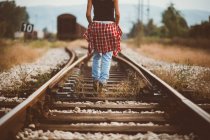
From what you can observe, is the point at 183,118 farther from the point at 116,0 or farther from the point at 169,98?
the point at 116,0

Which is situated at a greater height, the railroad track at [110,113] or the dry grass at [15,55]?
the railroad track at [110,113]

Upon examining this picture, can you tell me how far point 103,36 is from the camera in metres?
5.70

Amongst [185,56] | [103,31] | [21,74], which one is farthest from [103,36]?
[185,56]

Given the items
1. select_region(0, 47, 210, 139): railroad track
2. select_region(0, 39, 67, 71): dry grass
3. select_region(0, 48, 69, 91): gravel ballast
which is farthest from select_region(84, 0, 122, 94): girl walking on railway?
select_region(0, 39, 67, 71): dry grass

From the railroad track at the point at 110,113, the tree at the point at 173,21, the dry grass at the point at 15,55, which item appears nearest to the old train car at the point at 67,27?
the dry grass at the point at 15,55

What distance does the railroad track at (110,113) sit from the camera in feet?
11.5

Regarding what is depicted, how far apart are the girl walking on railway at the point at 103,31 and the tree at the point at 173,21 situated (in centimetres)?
7692

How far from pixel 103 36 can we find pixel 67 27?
1367 inches

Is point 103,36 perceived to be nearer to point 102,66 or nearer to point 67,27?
point 102,66

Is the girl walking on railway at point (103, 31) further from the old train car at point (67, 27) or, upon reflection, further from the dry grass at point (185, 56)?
the old train car at point (67, 27)

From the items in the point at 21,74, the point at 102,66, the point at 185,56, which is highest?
the point at 102,66

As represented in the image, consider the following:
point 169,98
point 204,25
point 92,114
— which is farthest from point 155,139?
point 204,25

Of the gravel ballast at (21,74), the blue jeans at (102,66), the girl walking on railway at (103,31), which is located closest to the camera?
the girl walking on railway at (103,31)

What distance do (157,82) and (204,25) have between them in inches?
1280
